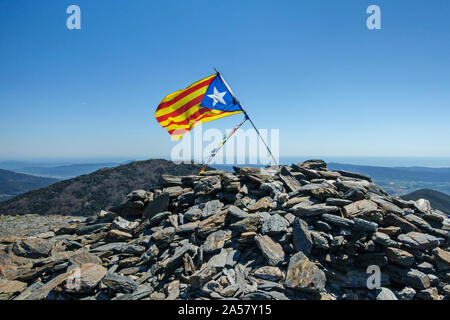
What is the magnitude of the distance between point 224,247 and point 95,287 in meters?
5.21

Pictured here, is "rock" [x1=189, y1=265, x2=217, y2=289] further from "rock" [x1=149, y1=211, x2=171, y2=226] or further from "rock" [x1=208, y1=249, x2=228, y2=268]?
"rock" [x1=149, y1=211, x2=171, y2=226]

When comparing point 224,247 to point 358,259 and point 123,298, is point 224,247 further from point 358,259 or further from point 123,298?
point 358,259

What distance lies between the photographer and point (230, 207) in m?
10.9

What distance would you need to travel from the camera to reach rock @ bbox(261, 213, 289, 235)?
9133mm

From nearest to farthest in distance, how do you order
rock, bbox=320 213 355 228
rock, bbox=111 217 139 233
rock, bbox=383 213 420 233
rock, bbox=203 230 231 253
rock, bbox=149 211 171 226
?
rock, bbox=320 213 355 228 < rock, bbox=203 230 231 253 < rock, bbox=383 213 420 233 < rock, bbox=149 211 171 226 < rock, bbox=111 217 139 233

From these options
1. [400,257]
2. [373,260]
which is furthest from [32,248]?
[400,257]

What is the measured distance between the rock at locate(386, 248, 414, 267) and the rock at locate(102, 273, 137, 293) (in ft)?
33.1

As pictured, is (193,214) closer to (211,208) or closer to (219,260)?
(211,208)

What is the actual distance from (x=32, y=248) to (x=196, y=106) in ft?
41.1

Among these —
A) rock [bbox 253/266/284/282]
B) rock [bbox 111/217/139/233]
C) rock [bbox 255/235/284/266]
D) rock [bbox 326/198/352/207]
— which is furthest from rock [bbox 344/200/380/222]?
rock [bbox 111/217/139/233]

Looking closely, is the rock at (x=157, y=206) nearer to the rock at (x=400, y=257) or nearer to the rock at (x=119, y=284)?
the rock at (x=119, y=284)
